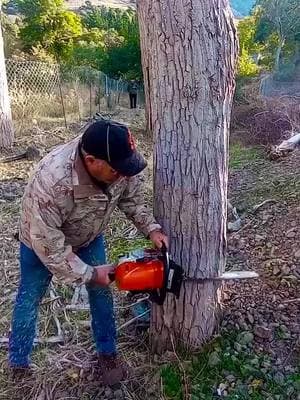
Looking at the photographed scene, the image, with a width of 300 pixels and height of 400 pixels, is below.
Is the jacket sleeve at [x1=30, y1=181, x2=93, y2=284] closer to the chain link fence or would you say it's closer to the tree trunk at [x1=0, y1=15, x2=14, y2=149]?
the tree trunk at [x1=0, y1=15, x2=14, y2=149]

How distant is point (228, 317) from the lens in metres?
2.43

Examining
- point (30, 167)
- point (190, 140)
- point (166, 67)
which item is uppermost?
point (166, 67)

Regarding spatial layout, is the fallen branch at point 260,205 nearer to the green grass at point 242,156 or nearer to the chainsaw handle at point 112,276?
the green grass at point 242,156

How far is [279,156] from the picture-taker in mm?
5551

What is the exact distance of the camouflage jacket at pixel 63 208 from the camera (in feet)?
5.79

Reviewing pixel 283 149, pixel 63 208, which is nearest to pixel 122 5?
pixel 283 149

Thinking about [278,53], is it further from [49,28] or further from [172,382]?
[172,382]

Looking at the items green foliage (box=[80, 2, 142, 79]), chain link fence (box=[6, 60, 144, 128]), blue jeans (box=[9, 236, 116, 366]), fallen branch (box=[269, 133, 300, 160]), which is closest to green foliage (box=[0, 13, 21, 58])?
green foliage (box=[80, 2, 142, 79])

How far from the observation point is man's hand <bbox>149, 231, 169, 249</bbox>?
2.01 m

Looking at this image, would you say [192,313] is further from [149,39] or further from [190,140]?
[149,39]

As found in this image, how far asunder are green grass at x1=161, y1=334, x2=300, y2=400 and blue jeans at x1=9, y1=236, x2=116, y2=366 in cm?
35

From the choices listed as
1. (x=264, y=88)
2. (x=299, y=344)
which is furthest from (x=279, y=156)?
(x=264, y=88)

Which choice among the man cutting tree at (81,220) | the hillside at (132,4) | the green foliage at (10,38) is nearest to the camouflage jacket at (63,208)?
the man cutting tree at (81,220)

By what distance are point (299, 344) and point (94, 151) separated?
1.43 metres
